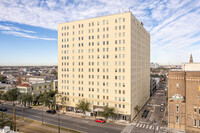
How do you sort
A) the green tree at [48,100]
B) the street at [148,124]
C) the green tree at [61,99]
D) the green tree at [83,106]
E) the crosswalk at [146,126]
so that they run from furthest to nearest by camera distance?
the green tree at [61,99] < the green tree at [48,100] < the green tree at [83,106] < the crosswalk at [146,126] < the street at [148,124]

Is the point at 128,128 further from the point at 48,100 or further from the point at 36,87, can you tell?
the point at 36,87

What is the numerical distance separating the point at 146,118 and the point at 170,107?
14182mm

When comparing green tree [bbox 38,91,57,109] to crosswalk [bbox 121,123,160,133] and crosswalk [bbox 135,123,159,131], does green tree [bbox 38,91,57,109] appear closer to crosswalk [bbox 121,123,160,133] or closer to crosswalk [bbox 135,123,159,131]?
crosswalk [bbox 121,123,160,133]

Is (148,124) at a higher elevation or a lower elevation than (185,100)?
lower

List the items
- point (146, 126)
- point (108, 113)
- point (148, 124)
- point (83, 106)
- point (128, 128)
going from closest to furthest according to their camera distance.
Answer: point (128, 128) → point (146, 126) → point (148, 124) → point (108, 113) → point (83, 106)

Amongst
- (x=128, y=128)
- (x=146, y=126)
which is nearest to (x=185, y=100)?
(x=146, y=126)

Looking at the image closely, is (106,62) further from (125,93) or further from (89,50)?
(125,93)

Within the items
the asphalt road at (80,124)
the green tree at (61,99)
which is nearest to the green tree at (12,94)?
the asphalt road at (80,124)

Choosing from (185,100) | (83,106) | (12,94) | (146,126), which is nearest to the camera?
(185,100)

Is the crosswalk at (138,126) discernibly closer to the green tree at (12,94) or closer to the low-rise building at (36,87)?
the low-rise building at (36,87)

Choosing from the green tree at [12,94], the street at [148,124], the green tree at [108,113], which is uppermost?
the green tree at [12,94]

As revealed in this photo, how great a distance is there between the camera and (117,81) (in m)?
56.8

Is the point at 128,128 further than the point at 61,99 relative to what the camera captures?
No

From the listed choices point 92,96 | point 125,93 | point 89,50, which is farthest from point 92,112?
point 89,50
